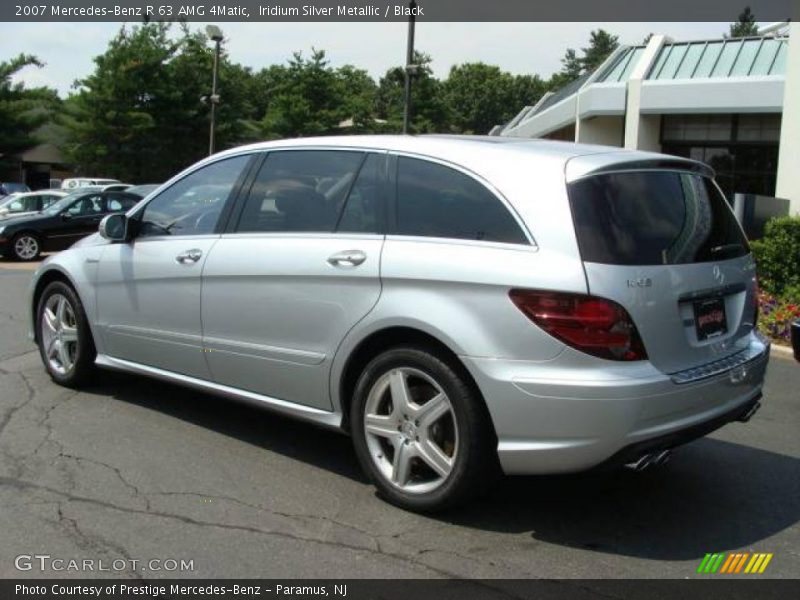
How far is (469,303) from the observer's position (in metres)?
3.51

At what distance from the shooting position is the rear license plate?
3.64m

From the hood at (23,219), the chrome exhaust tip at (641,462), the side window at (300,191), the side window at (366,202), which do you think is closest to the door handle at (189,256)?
the side window at (300,191)

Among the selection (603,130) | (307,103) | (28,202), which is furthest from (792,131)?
(307,103)

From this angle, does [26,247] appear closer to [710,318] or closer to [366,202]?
[366,202]

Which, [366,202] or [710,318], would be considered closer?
[710,318]

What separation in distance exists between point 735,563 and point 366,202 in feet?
7.64

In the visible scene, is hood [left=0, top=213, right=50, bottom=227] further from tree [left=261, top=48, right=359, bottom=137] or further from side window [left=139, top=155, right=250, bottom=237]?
tree [left=261, top=48, right=359, bottom=137]

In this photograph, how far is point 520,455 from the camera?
3.42 meters

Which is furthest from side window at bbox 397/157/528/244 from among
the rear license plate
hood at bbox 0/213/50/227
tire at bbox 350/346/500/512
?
hood at bbox 0/213/50/227

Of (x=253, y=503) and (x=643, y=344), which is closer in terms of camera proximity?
(x=643, y=344)

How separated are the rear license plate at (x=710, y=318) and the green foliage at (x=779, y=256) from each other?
723cm

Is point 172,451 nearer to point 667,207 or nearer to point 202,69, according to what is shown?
point 667,207

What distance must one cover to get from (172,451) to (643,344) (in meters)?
2.70
